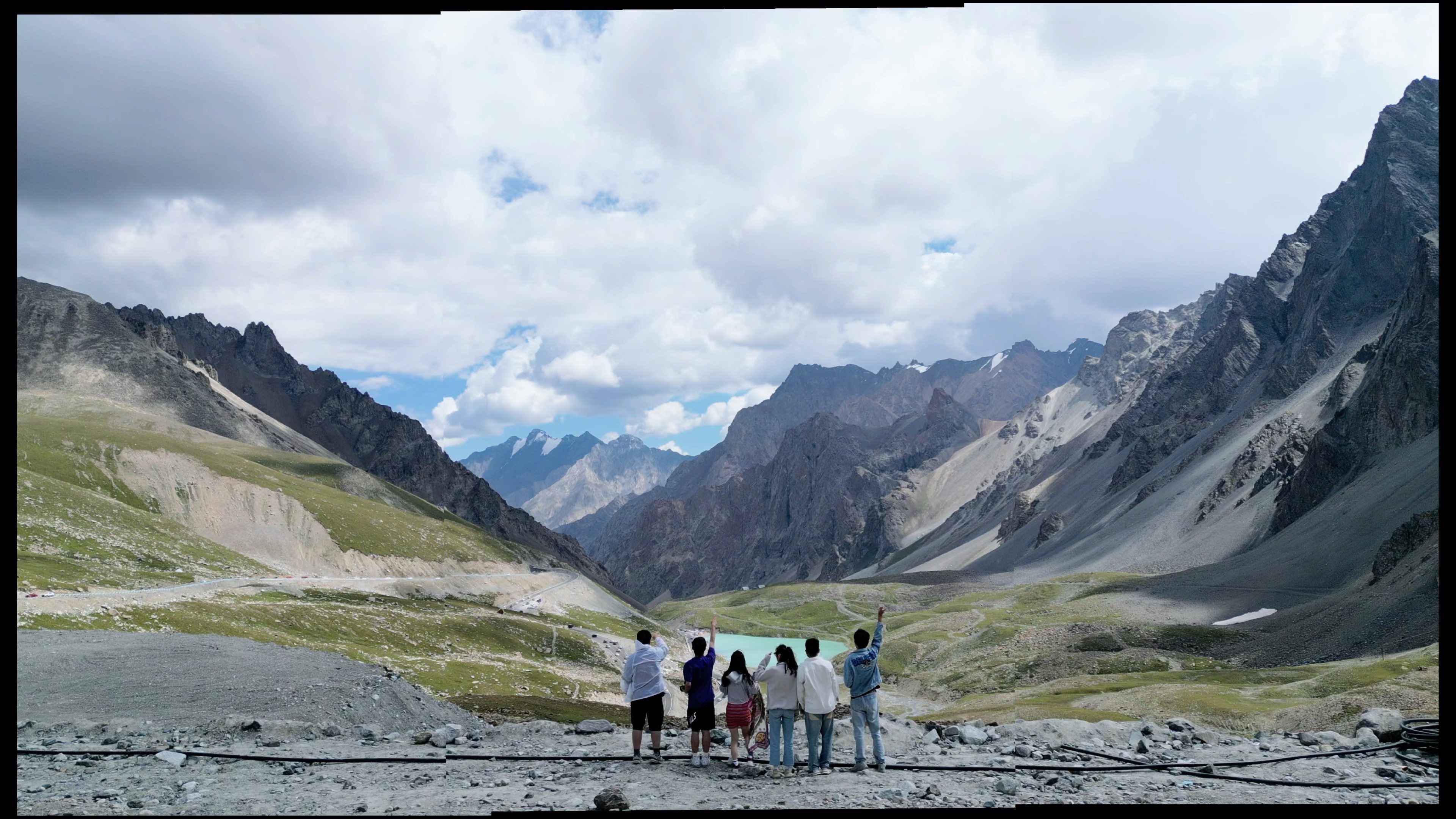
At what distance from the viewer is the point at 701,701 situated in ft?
74.8

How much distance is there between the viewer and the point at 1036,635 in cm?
11731

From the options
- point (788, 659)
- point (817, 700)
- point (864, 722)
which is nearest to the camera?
point (817, 700)

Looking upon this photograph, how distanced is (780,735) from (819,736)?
1.29 metres

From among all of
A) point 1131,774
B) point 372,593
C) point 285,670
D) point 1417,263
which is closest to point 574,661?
point 372,593

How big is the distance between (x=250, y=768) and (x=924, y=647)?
5071 inches

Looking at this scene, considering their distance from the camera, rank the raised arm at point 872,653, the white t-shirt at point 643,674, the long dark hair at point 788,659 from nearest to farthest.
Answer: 1. the long dark hair at point 788,659
2. the raised arm at point 872,653
3. the white t-shirt at point 643,674

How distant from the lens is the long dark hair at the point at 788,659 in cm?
2166

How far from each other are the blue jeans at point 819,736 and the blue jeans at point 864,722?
0.69 m

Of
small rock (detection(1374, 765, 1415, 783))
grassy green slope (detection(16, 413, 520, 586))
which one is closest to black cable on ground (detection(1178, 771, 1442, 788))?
small rock (detection(1374, 765, 1415, 783))

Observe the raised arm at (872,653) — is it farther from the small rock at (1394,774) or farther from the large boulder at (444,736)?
the large boulder at (444,736)

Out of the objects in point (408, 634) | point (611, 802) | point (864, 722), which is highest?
point (864, 722)

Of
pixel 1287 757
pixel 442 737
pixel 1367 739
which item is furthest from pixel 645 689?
pixel 1367 739

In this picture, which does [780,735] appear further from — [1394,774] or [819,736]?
[1394,774]

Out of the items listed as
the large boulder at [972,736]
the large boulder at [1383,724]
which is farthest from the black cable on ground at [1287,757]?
the large boulder at [972,736]
